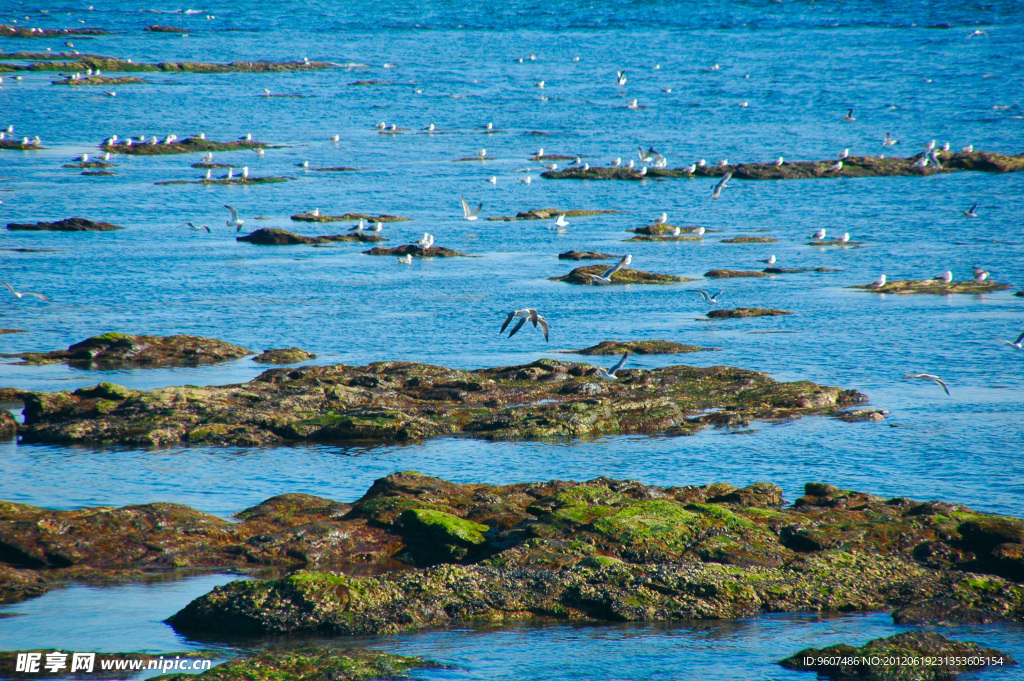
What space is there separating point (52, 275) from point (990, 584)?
30105mm

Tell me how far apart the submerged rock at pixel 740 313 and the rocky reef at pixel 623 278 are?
15.6ft

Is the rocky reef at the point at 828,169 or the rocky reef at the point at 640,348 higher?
the rocky reef at the point at 828,169

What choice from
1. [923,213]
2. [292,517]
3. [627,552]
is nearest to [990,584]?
[627,552]

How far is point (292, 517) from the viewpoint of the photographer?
520 inches

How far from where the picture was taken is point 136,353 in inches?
918

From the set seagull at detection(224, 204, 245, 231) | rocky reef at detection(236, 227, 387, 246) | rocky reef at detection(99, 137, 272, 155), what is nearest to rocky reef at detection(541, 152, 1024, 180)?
rocky reef at detection(236, 227, 387, 246)

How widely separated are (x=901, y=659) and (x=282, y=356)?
54.4ft

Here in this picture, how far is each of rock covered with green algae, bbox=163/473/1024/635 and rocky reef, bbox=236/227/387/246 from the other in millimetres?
27584

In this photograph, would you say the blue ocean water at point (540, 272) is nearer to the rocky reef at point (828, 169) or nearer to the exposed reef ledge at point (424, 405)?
the exposed reef ledge at point (424, 405)

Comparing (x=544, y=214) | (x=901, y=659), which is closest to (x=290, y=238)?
(x=544, y=214)

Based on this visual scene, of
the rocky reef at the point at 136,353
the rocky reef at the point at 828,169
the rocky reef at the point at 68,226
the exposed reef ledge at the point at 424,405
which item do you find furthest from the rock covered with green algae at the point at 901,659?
the rocky reef at the point at 828,169

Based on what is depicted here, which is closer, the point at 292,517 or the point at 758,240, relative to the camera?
the point at 292,517

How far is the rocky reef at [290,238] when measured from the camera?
4012 cm

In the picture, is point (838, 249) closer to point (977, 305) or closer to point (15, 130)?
point (977, 305)
